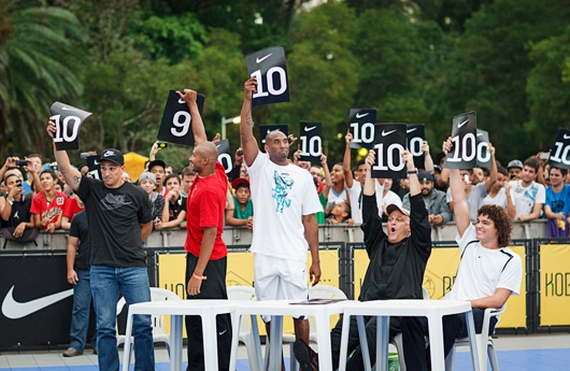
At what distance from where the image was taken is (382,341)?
8719 millimetres

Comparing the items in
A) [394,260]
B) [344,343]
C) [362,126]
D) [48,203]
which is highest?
[362,126]

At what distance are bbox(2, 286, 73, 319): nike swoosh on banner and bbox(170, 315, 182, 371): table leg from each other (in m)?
4.80

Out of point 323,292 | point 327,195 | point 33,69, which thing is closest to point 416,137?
point 327,195

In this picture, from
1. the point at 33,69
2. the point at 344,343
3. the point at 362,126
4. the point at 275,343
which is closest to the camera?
the point at 344,343

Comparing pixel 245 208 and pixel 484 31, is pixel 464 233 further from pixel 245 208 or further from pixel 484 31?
pixel 484 31

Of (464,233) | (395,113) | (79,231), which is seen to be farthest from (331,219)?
(395,113)

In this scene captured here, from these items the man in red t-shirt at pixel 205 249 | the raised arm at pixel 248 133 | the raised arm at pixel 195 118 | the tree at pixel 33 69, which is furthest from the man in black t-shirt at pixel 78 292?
the tree at pixel 33 69

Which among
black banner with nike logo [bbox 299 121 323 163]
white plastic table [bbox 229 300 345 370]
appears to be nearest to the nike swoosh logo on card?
white plastic table [bbox 229 300 345 370]

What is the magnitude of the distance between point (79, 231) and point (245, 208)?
2767 mm

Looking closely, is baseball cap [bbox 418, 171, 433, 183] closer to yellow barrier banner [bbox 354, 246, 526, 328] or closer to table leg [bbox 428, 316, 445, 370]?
yellow barrier banner [bbox 354, 246, 526, 328]

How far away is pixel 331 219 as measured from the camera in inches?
593

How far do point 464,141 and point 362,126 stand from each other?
5.00 meters

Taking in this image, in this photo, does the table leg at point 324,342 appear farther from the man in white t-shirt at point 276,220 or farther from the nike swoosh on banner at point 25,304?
the nike swoosh on banner at point 25,304

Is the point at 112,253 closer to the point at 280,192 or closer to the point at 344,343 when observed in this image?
the point at 280,192
